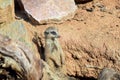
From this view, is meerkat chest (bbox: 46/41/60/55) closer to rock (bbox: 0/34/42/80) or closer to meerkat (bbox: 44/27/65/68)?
meerkat (bbox: 44/27/65/68)

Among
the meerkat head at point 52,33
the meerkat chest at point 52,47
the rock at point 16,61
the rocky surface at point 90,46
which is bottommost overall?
the rocky surface at point 90,46

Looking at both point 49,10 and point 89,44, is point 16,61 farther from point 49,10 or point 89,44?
point 49,10

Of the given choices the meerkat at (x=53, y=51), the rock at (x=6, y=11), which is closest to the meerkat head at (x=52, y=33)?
the meerkat at (x=53, y=51)

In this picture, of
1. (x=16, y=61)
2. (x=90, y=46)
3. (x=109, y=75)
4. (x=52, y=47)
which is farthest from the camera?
(x=90, y=46)

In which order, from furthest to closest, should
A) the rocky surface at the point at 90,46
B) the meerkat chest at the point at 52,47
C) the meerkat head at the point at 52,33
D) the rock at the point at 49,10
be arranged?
the rock at the point at 49,10, the rocky surface at the point at 90,46, the meerkat chest at the point at 52,47, the meerkat head at the point at 52,33

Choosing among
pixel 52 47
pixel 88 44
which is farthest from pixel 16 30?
pixel 88 44

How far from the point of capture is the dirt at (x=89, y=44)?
581cm

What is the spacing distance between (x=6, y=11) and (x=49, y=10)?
66cm

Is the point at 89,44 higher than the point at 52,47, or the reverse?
the point at 52,47

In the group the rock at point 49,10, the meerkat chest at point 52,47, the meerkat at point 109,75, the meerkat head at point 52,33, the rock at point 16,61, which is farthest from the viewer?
the rock at point 49,10

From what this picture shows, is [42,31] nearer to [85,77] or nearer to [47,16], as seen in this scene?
[47,16]

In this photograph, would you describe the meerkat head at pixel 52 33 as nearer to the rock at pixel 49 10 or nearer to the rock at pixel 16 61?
the rock at pixel 49 10

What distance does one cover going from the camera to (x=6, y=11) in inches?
233

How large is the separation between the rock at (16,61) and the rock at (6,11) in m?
1.71
